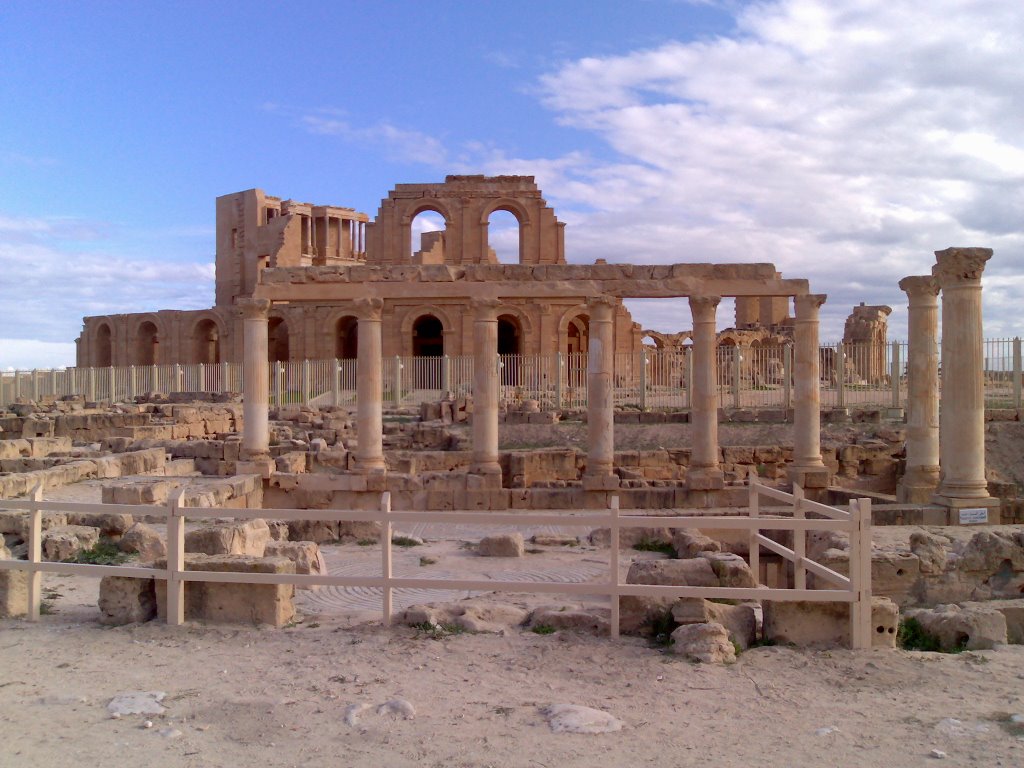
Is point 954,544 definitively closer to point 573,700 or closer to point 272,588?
point 573,700

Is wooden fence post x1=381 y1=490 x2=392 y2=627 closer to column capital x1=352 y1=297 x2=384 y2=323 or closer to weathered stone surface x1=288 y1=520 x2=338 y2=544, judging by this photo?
weathered stone surface x1=288 y1=520 x2=338 y2=544

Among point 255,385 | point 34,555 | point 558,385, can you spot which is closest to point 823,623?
point 34,555

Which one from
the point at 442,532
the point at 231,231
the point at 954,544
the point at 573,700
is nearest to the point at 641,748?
the point at 573,700

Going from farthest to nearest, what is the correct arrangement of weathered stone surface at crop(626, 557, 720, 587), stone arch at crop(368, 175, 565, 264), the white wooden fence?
stone arch at crop(368, 175, 565, 264)
weathered stone surface at crop(626, 557, 720, 587)
the white wooden fence

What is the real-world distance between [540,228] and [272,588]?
35.9 meters

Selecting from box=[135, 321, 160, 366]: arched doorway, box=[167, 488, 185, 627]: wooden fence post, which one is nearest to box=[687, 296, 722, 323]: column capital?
box=[167, 488, 185, 627]: wooden fence post

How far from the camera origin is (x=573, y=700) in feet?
17.0

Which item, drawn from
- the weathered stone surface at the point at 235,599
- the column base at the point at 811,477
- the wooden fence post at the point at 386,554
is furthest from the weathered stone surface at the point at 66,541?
the column base at the point at 811,477

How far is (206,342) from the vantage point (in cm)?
4556

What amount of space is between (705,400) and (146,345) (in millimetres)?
38844

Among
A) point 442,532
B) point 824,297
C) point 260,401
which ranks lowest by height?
point 442,532

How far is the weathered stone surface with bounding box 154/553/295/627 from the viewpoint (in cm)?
671

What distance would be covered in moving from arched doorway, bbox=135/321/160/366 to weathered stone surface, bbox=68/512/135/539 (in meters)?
37.6

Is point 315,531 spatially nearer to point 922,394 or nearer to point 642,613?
point 642,613
